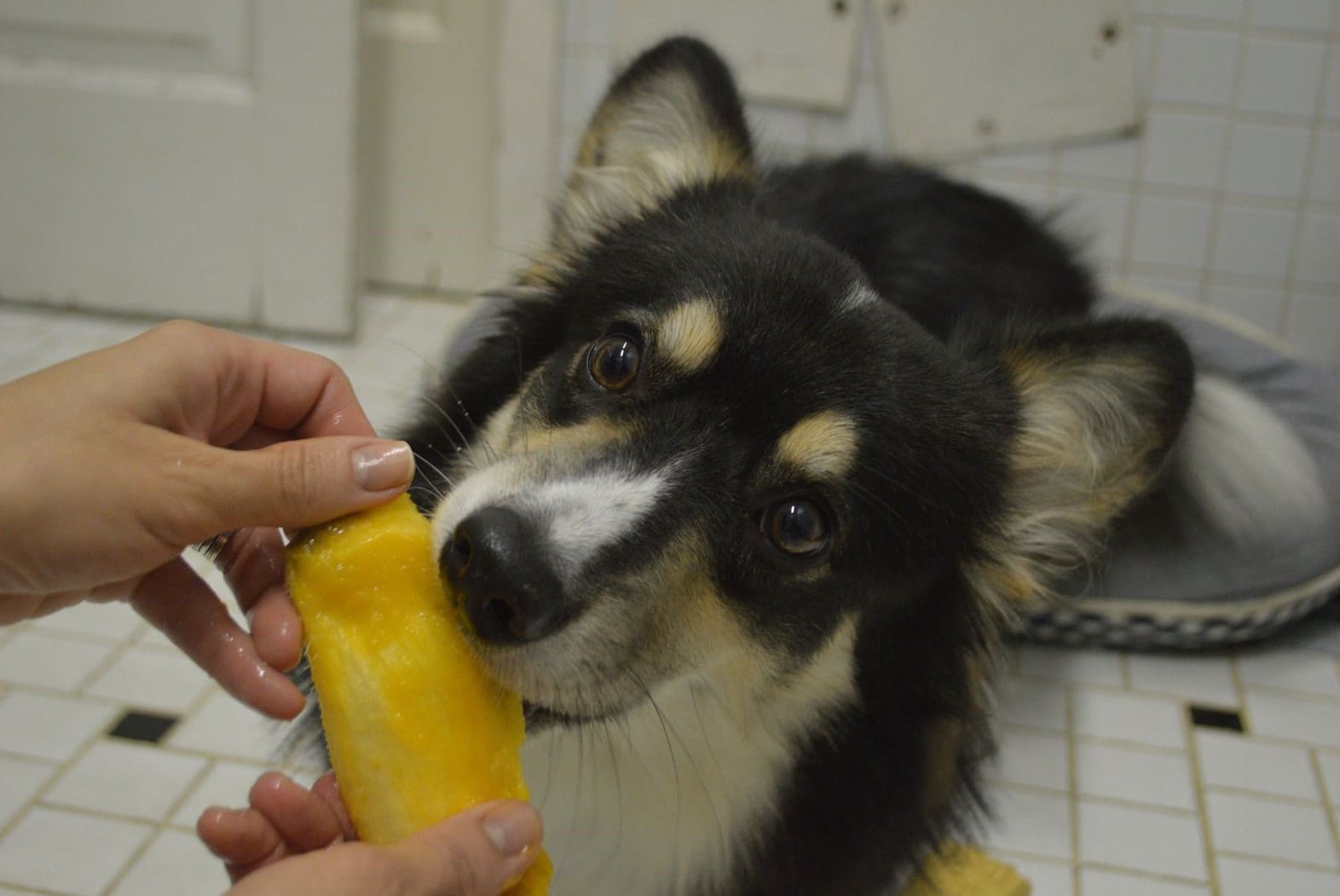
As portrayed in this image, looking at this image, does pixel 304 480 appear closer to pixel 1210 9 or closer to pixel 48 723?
pixel 48 723

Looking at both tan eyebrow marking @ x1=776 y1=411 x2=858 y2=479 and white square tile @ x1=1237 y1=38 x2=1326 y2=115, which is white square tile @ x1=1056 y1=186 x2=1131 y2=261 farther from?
tan eyebrow marking @ x1=776 y1=411 x2=858 y2=479

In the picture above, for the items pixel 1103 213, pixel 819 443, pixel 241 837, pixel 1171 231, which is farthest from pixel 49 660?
pixel 1171 231

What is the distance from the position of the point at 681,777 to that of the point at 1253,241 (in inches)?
107

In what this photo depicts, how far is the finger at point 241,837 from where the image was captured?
3.80 ft

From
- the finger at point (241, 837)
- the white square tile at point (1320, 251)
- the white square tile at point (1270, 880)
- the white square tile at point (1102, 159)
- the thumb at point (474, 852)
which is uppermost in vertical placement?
the white square tile at point (1102, 159)

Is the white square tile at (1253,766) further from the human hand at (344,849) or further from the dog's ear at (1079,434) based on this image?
the human hand at (344,849)

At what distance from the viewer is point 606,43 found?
3.49 m

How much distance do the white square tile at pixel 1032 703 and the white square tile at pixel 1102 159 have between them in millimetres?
1681

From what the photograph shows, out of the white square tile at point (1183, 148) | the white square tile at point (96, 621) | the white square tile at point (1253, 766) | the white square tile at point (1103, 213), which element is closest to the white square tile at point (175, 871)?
the white square tile at point (96, 621)

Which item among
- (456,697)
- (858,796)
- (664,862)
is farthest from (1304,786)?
(456,697)

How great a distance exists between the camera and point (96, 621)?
228 centimetres

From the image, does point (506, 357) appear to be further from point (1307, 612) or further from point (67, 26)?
point (67, 26)

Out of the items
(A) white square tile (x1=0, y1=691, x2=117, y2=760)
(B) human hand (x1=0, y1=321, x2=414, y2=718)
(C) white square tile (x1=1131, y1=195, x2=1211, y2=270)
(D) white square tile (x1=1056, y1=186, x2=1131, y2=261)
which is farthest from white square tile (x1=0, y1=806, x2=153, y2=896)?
(C) white square tile (x1=1131, y1=195, x2=1211, y2=270)

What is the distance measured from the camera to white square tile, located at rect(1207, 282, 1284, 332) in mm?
3527
